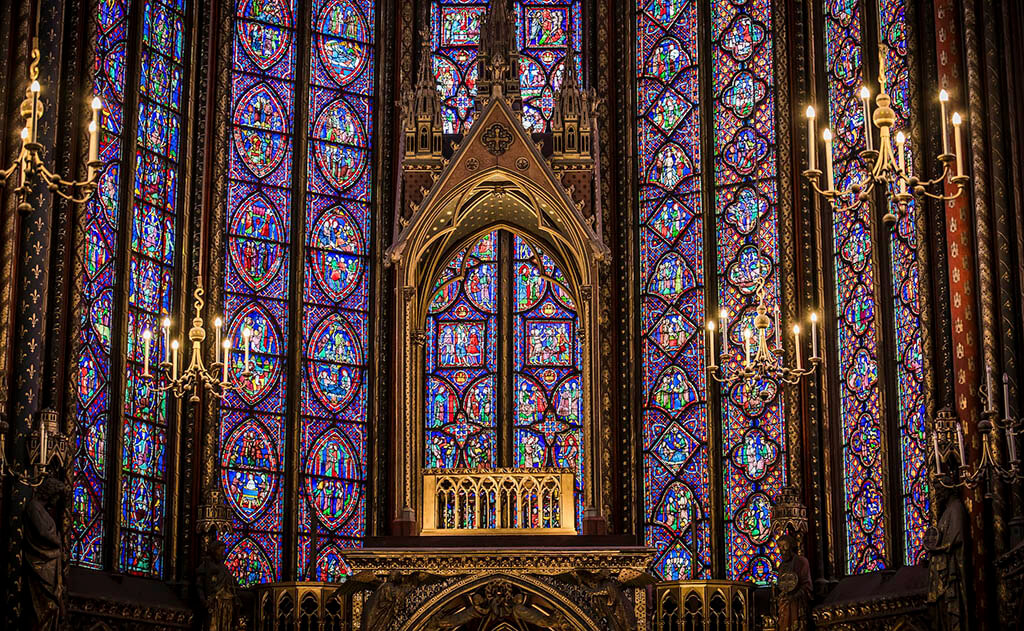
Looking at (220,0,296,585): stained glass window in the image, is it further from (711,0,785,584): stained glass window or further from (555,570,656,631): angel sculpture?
(711,0,785,584): stained glass window

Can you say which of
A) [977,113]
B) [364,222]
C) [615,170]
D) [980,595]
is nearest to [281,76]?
[364,222]

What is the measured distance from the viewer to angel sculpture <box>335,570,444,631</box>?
1706cm

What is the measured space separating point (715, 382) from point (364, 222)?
5.16m

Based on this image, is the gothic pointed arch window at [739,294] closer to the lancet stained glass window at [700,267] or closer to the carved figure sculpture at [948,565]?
the lancet stained glass window at [700,267]

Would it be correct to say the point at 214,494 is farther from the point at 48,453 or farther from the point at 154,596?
the point at 48,453

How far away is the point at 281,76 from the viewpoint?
22.4 meters

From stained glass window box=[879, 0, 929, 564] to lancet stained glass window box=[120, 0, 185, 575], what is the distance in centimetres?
851

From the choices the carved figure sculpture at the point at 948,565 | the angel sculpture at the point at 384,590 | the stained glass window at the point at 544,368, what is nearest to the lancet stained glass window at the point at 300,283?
the stained glass window at the point at 544,368

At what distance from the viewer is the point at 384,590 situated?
17.1m

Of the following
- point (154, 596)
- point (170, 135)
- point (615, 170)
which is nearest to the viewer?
point (154, 596)

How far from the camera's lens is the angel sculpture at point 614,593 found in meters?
17.0

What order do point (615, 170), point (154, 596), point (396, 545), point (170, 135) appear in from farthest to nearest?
point (615, 170), point (170, 135), point (154, 596), point (396, 545)

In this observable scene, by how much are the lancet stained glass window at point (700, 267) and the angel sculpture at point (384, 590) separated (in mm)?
4661

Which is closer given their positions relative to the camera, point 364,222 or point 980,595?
point 980,595
